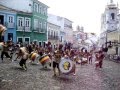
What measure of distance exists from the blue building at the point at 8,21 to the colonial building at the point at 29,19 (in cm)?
137

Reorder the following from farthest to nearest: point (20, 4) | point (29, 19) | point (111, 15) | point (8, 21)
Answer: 1. point (111, 15)
2. point (20, 4)
3. point (29, 19)
4. point (8, 21)

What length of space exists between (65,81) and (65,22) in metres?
A: 64.8

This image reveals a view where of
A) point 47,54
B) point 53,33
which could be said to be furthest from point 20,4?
point 47,54

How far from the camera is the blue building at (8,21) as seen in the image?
1702 inches

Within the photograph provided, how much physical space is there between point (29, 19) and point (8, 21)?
20.6 ft

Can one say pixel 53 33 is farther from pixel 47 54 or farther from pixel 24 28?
pixel 47 54

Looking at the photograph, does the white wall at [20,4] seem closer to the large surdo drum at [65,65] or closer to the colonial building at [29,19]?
the colonial building at [29,19]

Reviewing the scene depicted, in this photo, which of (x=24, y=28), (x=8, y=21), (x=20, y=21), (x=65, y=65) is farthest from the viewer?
(x=24, y=28)

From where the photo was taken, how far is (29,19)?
50031 millimetres

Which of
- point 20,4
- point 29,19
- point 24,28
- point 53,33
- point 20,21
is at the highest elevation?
point 20,4

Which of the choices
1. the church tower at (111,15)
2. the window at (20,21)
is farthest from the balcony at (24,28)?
the church tower at (111,15)

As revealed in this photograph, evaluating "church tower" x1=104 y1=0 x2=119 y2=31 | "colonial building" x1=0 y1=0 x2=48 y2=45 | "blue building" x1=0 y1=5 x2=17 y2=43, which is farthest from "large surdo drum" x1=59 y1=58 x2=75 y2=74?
"church tower" x1=104 y1=0 x2=119 y2=31

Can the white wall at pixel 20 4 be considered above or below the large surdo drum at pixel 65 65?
above

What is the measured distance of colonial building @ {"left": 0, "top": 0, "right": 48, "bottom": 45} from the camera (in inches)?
1877
